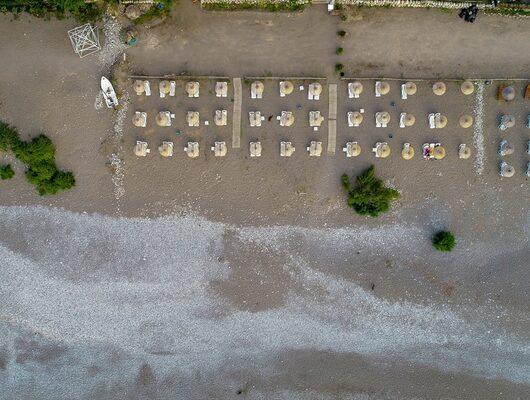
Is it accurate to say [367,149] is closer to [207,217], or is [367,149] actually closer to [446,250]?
[446,250]

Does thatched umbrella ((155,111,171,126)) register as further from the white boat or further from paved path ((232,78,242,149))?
paved path ((232,78,242,149))

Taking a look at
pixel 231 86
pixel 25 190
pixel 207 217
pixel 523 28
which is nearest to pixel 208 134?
pixel 231 86

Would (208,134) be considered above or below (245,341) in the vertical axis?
above

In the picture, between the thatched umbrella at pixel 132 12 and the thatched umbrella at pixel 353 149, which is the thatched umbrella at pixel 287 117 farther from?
the thatched umbrella at pixel 132 12

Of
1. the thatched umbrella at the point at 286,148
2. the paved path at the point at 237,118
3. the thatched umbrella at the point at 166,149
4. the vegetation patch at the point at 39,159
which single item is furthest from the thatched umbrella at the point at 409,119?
the vegetation patch at the point at 39,159

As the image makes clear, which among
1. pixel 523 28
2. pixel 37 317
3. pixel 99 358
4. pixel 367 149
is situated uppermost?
pixel 523 28

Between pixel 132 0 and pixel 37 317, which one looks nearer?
pixel 132 0

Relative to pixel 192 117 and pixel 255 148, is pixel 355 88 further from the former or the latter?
pixel 192 117
